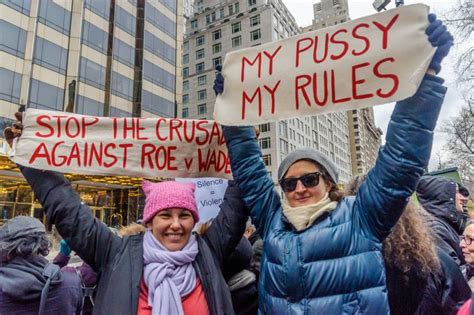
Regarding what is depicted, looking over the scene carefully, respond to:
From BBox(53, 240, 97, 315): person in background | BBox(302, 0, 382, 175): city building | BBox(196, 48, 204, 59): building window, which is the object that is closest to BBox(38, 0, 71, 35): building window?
BBox(53, 240, 97, 315): person in background

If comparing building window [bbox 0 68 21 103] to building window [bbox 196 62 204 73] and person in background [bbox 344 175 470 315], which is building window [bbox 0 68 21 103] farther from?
building window [bbox 196 62 204 73]

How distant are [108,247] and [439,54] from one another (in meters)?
1.91

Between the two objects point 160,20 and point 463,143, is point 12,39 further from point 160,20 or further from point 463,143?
point 463,143

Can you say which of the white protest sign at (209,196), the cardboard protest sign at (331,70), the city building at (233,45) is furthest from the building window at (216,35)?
the cardboard protest sign at (331,70)

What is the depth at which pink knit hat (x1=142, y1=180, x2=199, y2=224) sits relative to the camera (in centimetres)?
196

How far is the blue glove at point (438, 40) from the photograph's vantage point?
1618mm

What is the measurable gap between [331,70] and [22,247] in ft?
7.65

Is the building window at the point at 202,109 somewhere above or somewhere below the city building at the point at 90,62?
above

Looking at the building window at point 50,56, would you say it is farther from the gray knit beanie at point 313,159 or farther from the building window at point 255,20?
the building window at point 255,20

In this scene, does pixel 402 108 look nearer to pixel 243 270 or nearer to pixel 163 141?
pixel 243 270

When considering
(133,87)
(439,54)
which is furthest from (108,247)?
(133,87)

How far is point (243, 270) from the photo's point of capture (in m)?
2.26

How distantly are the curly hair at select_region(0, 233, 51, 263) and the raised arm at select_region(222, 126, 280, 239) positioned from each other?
154 centimetres

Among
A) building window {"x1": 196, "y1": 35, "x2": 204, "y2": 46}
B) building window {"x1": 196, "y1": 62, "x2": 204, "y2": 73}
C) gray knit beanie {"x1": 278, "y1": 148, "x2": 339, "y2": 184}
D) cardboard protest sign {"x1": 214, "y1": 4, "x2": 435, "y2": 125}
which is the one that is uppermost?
building window {"x1": 196, "y1": 35, "x2": 204, "y2": 46}
